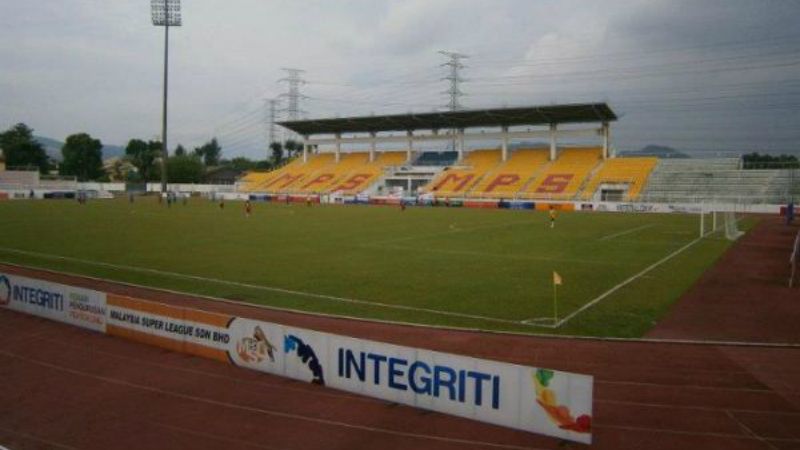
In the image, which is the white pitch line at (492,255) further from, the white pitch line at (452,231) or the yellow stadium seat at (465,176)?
the yellow stadium seat at (465,176)

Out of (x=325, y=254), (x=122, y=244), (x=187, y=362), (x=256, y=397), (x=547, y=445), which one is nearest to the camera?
(x=547, y=445)

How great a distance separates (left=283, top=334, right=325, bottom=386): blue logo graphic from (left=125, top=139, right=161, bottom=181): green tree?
129759 millimetres

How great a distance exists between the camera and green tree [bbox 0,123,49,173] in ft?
374

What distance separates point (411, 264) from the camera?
77.0 feet

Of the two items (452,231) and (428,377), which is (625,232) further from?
(428,377)

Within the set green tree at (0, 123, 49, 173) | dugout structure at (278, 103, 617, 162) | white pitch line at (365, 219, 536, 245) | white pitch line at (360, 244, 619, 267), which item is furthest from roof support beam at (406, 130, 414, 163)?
green tree at (0, 123, 49, 173)

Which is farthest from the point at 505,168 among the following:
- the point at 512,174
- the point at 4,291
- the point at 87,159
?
the point at 87,159

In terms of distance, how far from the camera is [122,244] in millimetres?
29016

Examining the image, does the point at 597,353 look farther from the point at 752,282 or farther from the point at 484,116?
the point at 484,116

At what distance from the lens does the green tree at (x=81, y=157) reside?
400 ft

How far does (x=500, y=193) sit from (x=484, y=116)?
12.0 meters

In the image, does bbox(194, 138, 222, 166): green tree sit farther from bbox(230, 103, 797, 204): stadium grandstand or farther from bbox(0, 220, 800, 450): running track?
bbox(0, 220, 800, 450): running track

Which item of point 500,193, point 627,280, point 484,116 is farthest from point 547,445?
point 484,116

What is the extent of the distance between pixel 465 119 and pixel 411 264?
5954 cm
